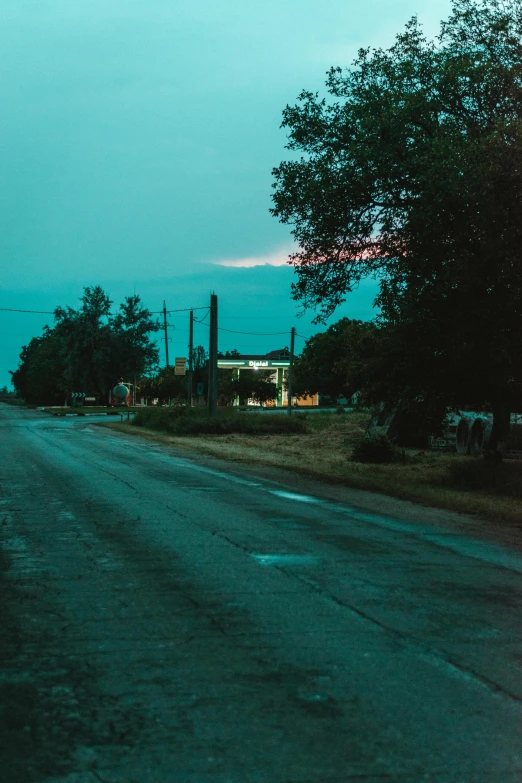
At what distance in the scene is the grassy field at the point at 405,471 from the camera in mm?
15102

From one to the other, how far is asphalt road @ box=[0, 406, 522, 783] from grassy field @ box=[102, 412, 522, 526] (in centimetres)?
367

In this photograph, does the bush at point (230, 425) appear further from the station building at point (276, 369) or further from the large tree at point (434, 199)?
the station building at point (276, 369)

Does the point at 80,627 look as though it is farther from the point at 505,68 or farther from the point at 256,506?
the point at 505,68

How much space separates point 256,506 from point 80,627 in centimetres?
719

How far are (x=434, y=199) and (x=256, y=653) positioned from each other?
10982 mm

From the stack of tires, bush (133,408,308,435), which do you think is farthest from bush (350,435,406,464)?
bush (133,408,308,435)

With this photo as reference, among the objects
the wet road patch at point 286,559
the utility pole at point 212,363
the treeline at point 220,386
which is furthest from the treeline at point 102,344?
the wet road patch at point 286,559

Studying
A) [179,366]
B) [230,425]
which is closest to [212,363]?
[230,425]

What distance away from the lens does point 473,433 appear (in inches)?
1055

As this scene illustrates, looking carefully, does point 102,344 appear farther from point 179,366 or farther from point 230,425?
point 230,425

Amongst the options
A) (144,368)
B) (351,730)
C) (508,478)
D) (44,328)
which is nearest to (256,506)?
(508,478)

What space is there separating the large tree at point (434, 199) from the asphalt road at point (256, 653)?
556 cm

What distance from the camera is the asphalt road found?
13.1ft

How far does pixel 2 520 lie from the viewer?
37.6 feet
